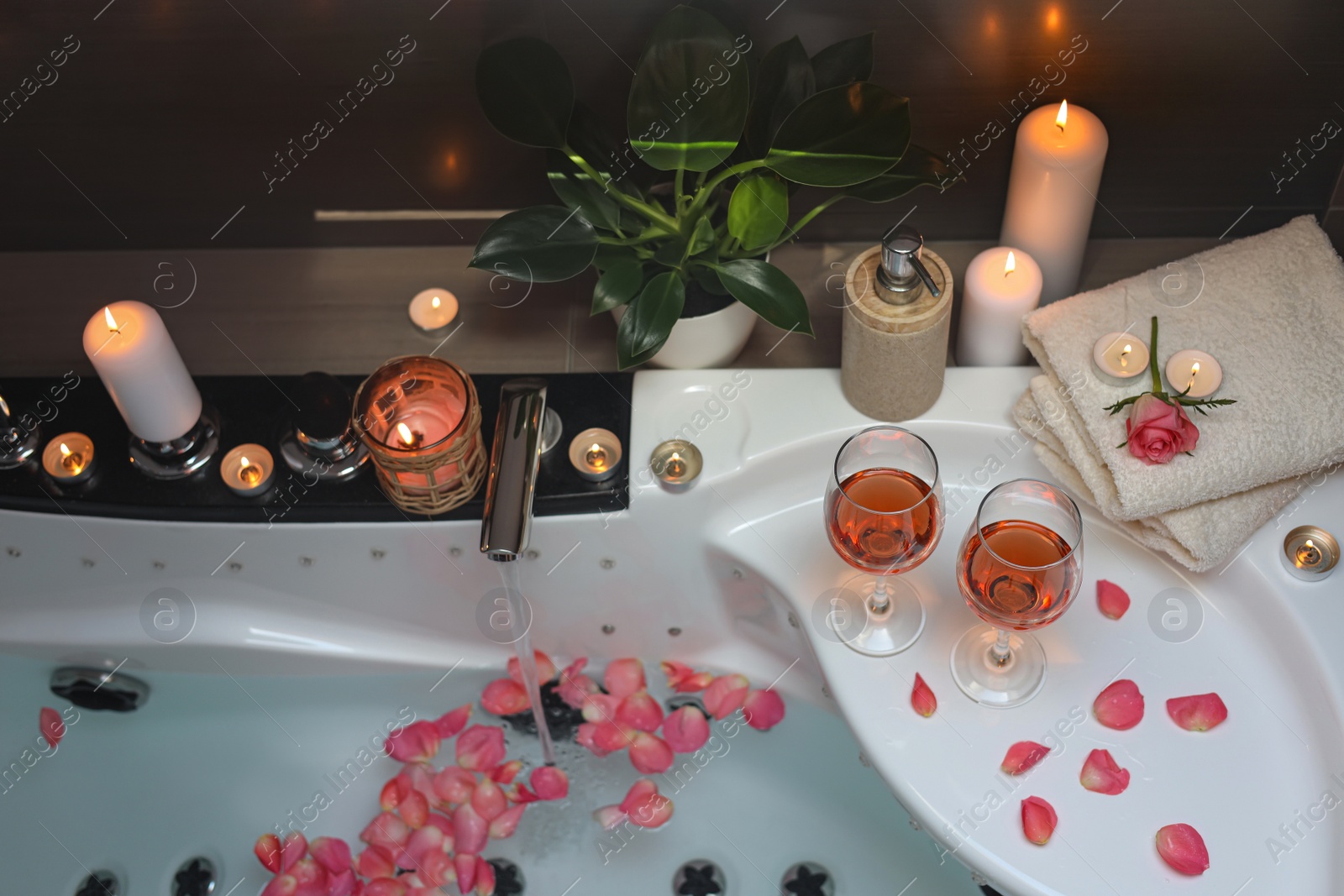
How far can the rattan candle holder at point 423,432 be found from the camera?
0.93 metres

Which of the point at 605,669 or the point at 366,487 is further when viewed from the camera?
the point at 605,669

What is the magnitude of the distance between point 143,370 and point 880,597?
668 mm

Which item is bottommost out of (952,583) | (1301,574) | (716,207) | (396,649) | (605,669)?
(1301,574)

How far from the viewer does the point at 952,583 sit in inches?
37.5

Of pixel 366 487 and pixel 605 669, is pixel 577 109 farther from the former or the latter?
pixel 605 669

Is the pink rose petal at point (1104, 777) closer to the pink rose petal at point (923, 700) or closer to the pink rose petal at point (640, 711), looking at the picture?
the pink rose petal at point (923, 700)

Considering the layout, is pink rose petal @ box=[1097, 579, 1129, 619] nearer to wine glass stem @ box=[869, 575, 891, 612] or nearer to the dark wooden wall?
wine glass stem @ box=[869, 575, 891, 612]

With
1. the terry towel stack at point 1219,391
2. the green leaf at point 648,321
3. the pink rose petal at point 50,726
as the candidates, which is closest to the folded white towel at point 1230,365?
the terry towel stack at point 1219,391

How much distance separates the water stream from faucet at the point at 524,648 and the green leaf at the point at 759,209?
0.35 meters

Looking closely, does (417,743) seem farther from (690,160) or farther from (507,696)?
(690,160)

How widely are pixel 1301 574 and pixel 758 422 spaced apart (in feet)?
1.50

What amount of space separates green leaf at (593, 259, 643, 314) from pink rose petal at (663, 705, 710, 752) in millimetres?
482

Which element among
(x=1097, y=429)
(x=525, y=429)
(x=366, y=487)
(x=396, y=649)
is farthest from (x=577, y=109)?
(x=396, y=649)

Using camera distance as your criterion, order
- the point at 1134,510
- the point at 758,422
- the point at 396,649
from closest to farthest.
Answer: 1. the point at 1134,510
2. the point at 758,422
3. the point at 396,649
